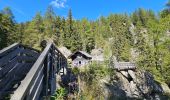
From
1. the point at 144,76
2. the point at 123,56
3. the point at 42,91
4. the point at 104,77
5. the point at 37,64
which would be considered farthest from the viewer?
the point at 123,56

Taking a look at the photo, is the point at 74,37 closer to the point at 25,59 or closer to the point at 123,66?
the point at 123,66

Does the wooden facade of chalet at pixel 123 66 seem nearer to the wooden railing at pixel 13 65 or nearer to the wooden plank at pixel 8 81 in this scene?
the wooden railing at pixel 13 65

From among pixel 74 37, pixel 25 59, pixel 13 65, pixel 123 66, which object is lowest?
pixel 13 65

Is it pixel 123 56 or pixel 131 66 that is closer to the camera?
pixel 131 66

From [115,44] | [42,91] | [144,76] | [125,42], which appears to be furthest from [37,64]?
[125,42]

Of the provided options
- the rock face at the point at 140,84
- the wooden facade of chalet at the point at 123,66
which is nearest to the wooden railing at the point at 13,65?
the rock face at the point at 140,84

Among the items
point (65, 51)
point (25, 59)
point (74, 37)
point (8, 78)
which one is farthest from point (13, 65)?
point (74, 37)

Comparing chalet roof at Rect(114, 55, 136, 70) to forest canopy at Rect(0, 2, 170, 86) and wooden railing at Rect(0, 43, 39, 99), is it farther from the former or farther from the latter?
wooden railing at Rect(0, 43, 39, 99)

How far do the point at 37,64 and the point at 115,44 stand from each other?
79594 mm

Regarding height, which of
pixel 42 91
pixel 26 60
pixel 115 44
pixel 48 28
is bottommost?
pixel 42 91

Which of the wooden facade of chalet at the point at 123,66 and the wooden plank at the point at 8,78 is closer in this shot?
→ the wooden plank at the point at 8,78

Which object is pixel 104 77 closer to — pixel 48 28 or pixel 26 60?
pixel 26 60

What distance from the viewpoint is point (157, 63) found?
A: 48.0m

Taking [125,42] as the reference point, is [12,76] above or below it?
below
